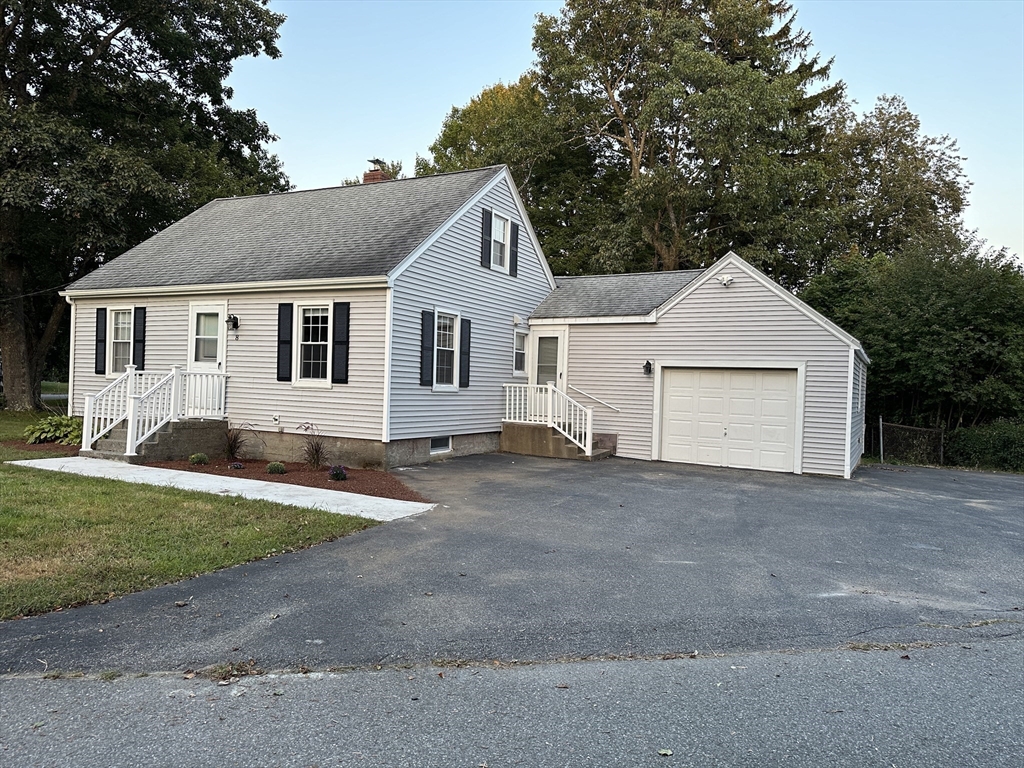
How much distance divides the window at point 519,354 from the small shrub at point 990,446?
1185 centimetres

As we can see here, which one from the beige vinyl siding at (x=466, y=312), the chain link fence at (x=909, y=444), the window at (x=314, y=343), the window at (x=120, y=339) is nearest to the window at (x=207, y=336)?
the window at (x=120, y=339)

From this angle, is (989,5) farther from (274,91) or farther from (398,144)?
(398,144)

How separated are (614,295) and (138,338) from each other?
437 inches

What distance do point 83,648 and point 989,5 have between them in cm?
1819

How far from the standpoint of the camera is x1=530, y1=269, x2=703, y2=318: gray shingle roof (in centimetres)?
1609

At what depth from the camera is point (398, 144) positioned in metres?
42.5

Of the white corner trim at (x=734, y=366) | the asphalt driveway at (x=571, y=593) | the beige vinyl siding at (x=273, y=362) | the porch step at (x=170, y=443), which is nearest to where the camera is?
the asphalt driveway at (x=571, y=593)

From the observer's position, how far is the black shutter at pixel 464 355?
14664mm

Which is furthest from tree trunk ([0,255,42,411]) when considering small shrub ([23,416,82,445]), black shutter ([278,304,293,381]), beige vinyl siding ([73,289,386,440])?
black shutter ([278,304,293,381])

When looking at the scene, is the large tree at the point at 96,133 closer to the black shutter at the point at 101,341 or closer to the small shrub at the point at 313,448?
the black shutter at the point at 101,341

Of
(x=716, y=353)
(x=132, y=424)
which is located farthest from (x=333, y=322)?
(x=716, y=353)

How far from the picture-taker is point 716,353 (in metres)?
14.7

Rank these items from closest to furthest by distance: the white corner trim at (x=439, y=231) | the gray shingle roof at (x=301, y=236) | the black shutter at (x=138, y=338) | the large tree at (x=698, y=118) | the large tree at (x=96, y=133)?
the white corner trim at (x=439, y=231), the gray shingle roof at (x=301, y=236), the black shutter at (x=138, y=338), the large tree at (x=96, y=133), the large tree at (x=698, y=118)

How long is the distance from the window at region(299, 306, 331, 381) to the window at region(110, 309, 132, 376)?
5144 millimetres
